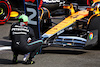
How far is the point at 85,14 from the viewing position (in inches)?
318

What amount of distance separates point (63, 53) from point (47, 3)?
714cm

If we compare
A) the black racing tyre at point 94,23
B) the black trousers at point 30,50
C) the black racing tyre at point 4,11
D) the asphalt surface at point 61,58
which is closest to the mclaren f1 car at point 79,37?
the black racing tyre at point 94,23

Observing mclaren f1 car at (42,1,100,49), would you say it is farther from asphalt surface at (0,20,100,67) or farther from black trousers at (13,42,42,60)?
black trousers at (13,42,42,60)

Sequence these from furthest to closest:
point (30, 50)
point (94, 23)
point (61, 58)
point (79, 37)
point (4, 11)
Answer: point (4, 11) < point (94, 23) < point (79, 37) < point (61, 58) < point (30, 50)

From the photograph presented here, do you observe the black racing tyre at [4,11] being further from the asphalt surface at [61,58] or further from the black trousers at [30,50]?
the black trousers at [30,50]

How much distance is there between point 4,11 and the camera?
11492 millimetres

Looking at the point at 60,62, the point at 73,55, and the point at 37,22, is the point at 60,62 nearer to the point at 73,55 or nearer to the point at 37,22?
the point at 73,55

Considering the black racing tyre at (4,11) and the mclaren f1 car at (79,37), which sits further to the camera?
the black racing tyre at (4,11)

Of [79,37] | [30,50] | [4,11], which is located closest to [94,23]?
→ [79,37]

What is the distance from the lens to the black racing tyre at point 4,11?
447 inches

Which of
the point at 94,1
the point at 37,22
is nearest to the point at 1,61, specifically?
the point at 37,22

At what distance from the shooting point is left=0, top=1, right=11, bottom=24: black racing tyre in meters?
11.4

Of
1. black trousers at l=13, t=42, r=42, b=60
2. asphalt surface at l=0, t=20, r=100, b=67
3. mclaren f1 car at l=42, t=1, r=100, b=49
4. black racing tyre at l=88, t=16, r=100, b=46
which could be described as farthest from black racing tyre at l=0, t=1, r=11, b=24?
black trousers at l=13, t=42, r=42, b=60

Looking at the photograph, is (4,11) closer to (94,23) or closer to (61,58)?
(94,23)
